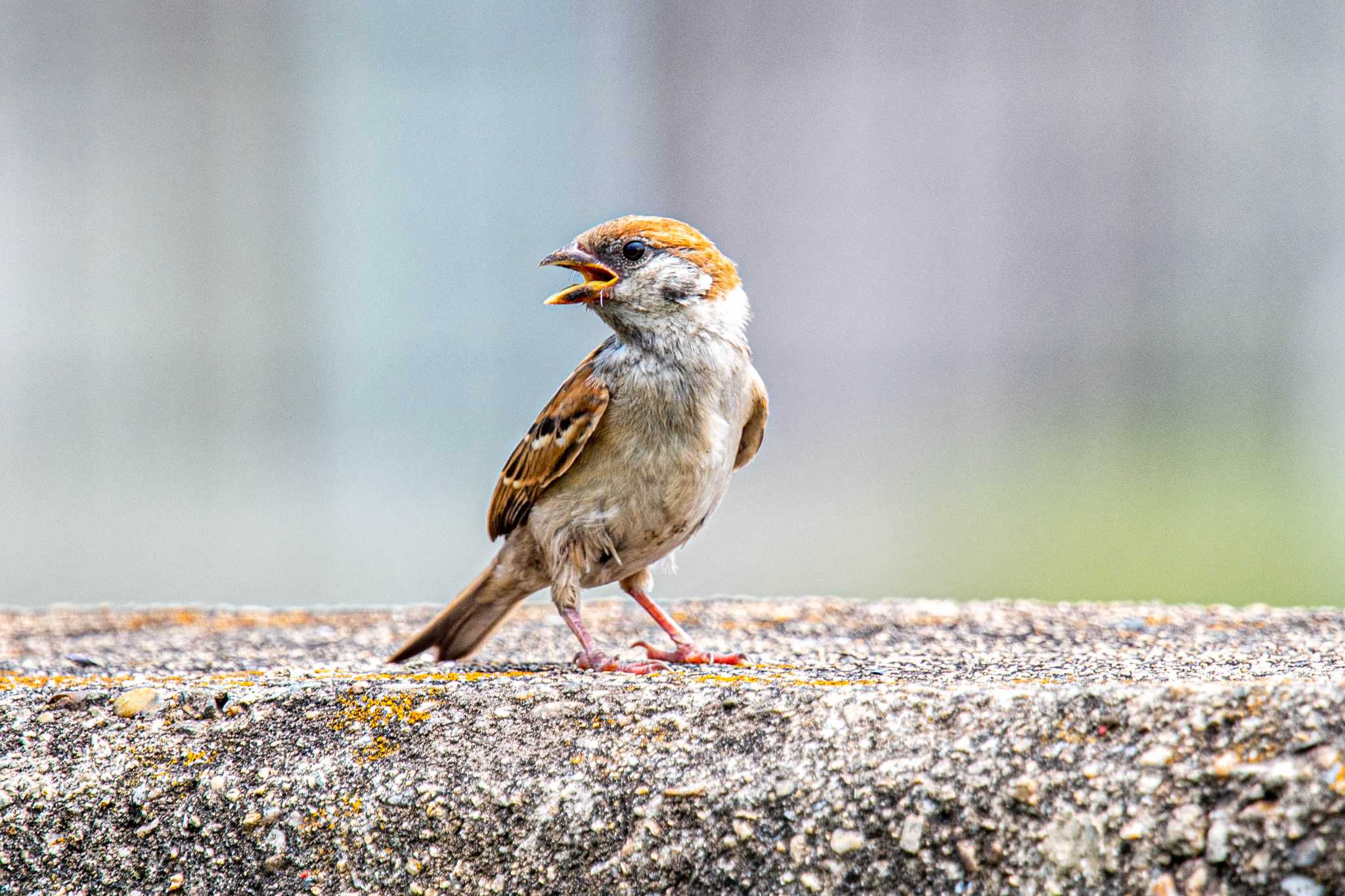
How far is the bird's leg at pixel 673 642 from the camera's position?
3516 mm

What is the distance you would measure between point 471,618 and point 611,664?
659 mm

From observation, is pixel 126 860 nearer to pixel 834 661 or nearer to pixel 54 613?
pixel 834 661

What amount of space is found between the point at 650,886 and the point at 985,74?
10.0 meters

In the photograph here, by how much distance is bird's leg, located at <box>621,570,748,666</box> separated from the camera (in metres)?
3.52

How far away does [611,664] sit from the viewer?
3443mm

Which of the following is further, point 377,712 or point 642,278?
point 642,278

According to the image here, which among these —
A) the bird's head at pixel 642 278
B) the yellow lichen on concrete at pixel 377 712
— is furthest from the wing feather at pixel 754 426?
the yellow lichen on concrete at pixel 377 712

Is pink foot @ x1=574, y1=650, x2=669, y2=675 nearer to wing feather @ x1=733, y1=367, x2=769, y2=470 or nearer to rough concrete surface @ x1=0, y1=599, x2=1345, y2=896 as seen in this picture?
rough concrete surface @ x1=0, y1=599, x2=1345, y2=896

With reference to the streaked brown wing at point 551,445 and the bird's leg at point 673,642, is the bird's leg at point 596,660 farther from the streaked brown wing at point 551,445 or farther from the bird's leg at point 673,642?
the streaked brown wing at point 551,445

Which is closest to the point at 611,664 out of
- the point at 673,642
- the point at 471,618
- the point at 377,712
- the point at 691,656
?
the point at 691,656

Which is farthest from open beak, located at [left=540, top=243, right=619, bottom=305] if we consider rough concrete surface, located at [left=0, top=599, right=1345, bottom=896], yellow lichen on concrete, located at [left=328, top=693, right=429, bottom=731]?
yellow lichen on concrete, located at [left=328, top=693, right=429, bottom=731]

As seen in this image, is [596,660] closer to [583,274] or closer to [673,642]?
[673,642]

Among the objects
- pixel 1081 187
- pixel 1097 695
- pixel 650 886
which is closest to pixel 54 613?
pixel 650 886

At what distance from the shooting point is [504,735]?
8.72ft
